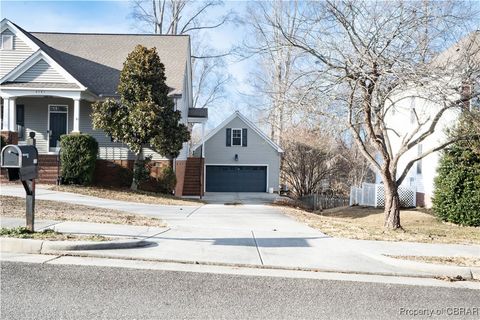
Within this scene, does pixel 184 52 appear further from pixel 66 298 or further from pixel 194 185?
pixel 66 298

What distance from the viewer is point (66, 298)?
500cm

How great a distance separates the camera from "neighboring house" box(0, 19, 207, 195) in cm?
2016

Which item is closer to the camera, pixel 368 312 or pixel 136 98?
pixel 368 312

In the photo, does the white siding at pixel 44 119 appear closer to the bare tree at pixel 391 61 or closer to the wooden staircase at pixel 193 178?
the wooden staircase at pixel 193 178

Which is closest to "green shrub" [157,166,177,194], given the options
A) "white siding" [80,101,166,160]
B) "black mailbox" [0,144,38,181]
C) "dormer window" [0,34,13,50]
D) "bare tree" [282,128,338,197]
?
"white siding" [80,101,166,160]

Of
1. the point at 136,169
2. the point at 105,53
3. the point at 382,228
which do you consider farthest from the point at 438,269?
the point at 105,53

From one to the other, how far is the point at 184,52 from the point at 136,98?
7479 millimetres

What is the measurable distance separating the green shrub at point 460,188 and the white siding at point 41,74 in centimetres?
1681

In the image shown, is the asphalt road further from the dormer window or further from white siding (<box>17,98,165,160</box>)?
the dormer window

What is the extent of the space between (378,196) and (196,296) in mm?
20252

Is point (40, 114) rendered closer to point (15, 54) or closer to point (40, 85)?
point (40, 85)

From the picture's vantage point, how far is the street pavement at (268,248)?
6922 mm

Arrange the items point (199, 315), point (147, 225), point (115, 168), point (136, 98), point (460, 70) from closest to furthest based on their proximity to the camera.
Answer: point (199, 315)
point (147, 225)
point (460, 70)
point (136, 98)
point (115, 168)

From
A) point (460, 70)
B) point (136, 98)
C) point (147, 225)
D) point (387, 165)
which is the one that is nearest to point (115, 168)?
point (136, 98)
